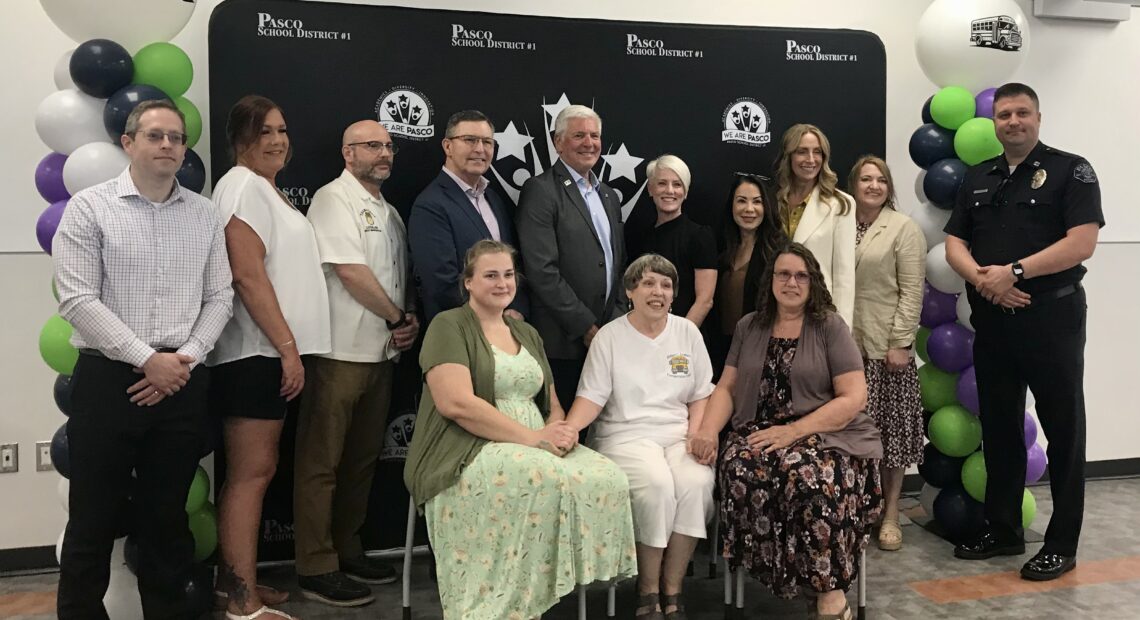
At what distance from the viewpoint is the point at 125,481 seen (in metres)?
2.70

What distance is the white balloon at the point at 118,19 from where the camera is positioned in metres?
2.98

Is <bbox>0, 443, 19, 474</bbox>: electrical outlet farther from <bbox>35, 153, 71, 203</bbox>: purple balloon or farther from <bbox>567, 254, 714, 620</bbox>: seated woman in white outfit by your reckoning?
<bbox>567, 254, 714, 620</bbox>: seated woman in white outfit

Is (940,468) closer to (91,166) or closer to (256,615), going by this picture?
(256,615)

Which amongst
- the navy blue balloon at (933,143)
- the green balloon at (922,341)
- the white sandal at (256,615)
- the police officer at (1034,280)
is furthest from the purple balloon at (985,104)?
the white sandal at (256,615)

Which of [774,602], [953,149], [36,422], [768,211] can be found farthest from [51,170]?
[953,149]

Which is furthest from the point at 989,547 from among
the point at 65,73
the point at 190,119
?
the point at 65,73

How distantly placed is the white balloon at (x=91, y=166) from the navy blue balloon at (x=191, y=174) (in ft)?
0.67

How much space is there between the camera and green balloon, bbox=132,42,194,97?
305 centimetres

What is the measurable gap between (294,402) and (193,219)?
3.35 feet

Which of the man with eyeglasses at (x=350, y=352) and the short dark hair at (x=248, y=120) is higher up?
the short dark hair at (x=248, y=120)

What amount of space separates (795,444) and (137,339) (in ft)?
6.57

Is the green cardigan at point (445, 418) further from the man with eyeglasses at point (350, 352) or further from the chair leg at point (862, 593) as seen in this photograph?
the chair leg at point (862, 593)

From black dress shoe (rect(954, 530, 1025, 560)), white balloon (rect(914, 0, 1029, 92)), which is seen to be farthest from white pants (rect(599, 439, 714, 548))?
white balloon (rect(914, 0, 1029, 92))

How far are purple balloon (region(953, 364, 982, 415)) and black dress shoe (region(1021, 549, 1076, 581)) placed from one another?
2.03 feet
